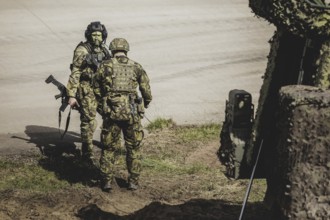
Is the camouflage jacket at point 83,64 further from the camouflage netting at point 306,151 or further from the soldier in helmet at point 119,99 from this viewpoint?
the camouflage netting at point 306,151

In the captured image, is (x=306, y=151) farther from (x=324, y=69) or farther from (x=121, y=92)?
(x=121, y=92)

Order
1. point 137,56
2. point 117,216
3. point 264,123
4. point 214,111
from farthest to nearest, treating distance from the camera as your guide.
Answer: point 137,56
point 214,111
point 117,216
point 264,123

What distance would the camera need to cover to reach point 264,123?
4.46 metres

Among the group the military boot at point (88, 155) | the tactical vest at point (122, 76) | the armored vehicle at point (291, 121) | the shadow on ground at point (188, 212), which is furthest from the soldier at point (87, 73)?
the armored vehicle at point (291, 121)

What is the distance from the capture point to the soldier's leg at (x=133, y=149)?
7.95 m

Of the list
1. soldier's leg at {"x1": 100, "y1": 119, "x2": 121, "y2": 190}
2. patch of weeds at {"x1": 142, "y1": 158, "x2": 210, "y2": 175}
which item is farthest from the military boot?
soldier's leg at {"x1": 100, "y1": 119, "x2": 121, "y2": 190}

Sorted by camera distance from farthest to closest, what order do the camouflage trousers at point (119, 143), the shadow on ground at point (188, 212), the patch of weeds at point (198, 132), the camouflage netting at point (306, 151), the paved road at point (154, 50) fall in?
the paved road at point (154, 50), the patch of weeds at point (198, 132), the camouflage trousers at point (119, 143), the shadow on ground at point (188, 212), the camouflage netting at point (306, 151)

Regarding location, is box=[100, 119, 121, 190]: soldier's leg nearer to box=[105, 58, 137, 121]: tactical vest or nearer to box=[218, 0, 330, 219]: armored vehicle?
box=[105, 58, 137, 121]: tactical vest

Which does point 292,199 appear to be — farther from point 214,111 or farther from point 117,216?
point 214,111

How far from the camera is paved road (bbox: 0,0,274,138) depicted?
1236 cm

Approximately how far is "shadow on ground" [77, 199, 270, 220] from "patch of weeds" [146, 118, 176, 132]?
3.28 m

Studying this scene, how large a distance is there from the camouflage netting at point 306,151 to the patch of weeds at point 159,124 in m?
7.54

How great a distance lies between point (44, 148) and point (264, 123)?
6.21m

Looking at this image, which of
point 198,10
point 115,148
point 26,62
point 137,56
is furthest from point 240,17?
point 115,148
